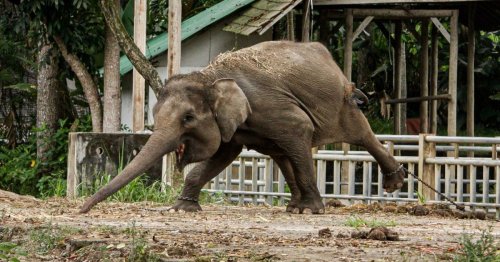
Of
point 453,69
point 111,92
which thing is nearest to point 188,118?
point 111,92

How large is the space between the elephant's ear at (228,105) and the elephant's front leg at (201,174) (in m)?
1.00

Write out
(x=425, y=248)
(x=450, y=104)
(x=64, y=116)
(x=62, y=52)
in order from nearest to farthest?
(x=425, y=248) < (x=62, y=52) < (x=450, y=104) < (x=64, y=116)

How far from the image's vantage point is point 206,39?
21.8m

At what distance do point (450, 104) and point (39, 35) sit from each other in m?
6.95

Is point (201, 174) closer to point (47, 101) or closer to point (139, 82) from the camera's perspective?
point (139, 82)

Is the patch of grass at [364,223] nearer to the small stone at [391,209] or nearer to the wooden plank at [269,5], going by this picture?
the small stone at [391,209]

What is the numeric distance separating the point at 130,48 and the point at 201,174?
4.30m

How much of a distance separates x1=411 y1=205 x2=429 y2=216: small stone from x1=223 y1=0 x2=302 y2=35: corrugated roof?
19.3 ft

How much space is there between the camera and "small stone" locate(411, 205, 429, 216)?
13586mm

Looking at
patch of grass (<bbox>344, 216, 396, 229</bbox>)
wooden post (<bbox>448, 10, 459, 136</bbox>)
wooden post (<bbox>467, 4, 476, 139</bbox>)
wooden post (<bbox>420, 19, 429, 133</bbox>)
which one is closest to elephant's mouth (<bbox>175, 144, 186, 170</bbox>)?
patch of grass (<bbox>344, 216, 396, 229</bbox>)

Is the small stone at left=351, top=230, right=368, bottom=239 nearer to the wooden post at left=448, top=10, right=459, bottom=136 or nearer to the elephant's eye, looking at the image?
the elephant's eye

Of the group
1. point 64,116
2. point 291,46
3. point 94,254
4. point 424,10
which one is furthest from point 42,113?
point 94,254

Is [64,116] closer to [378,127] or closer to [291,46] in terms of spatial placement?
[378,127]

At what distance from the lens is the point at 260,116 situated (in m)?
13.1
